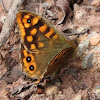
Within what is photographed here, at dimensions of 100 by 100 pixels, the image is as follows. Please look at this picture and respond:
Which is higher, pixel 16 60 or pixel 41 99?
pixel 16 60

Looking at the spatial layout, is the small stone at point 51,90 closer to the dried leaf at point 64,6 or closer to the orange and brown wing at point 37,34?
the orange and brown wing at point 37,34

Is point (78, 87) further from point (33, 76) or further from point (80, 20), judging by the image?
point (80, 20)

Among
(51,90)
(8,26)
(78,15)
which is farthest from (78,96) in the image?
(8,26)

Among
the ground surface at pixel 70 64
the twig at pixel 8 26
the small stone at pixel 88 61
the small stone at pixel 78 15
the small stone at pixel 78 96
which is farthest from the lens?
the small stone at pixel 78 15

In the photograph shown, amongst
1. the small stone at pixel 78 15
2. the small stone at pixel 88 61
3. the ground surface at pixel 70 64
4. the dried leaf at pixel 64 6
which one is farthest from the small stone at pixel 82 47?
the dried leaf at pixel 64 6

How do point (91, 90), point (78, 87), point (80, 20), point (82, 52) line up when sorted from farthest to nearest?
point (80, 20)
point (82, 52)
point (78, 87)
point (91, 90)

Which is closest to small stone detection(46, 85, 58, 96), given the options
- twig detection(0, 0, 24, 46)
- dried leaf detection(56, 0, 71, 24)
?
twig detection(0, 0, 24, 46)

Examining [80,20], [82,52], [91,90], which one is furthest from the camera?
[80,20]

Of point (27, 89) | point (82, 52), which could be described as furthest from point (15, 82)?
point (82, 52)
